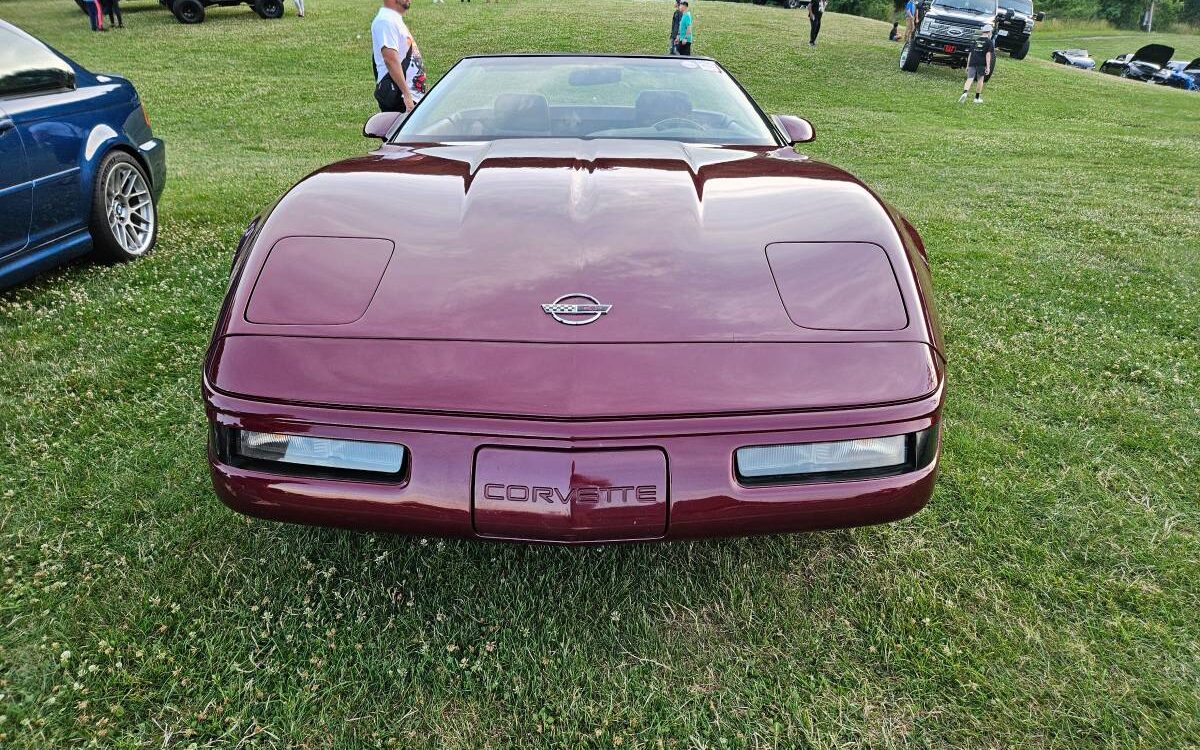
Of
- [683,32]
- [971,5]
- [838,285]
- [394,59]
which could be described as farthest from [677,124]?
[971,5]

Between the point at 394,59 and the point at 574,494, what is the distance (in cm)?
470

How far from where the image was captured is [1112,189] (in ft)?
23.5

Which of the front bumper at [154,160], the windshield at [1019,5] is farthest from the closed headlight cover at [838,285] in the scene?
the windshield at [1019,5]

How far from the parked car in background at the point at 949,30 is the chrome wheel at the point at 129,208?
51.6ft

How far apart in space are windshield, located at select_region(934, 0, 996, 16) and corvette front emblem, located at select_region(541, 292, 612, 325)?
17.5 metres

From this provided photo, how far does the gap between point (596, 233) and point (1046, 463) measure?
6.02 feet

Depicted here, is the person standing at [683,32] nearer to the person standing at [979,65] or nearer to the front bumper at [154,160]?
the person standing at [979,65]

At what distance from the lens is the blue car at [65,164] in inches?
134

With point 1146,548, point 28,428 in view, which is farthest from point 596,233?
point 28,428

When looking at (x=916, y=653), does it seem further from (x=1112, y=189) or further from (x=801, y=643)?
(x=1112, y=189)

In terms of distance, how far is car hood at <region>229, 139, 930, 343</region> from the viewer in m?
1.62

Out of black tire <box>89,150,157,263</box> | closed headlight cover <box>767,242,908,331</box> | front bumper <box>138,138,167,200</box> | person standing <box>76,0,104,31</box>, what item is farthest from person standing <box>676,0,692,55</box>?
person standing <box>76,0,104,31</box>

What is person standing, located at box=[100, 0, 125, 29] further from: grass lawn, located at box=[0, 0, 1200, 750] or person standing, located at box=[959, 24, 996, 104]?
person standing, located at box=[959, 24, 996, 104]

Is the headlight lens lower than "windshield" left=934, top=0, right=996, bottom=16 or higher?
lower
